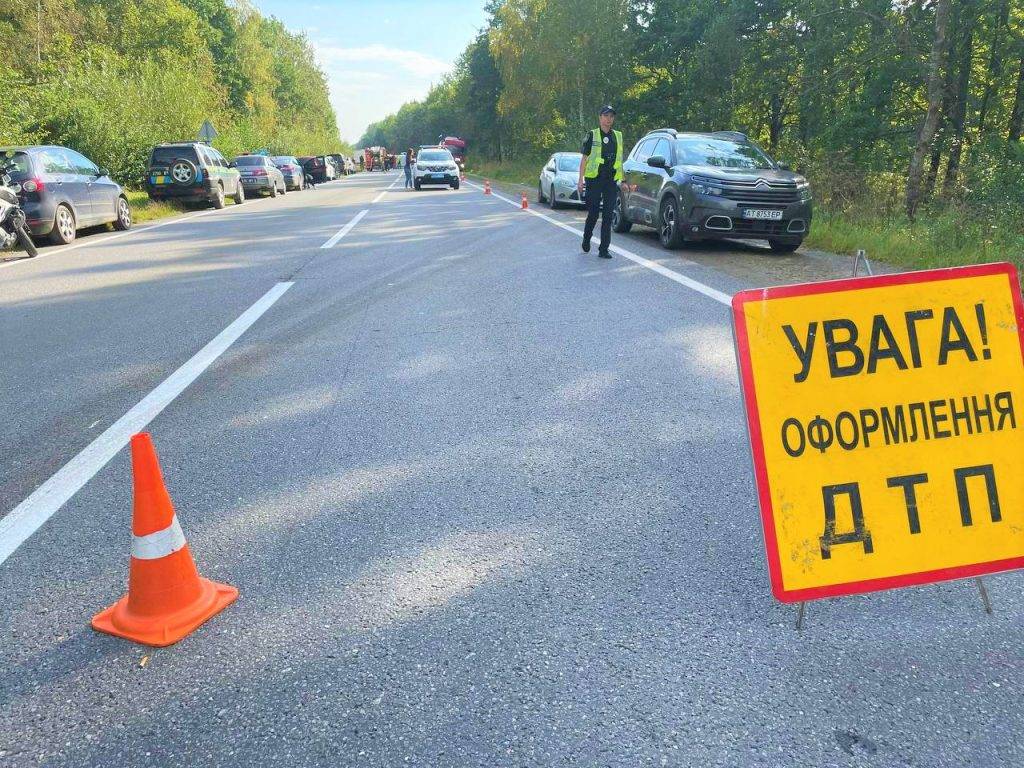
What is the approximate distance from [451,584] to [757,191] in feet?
29.8

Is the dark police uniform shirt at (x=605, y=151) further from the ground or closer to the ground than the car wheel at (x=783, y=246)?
further from the ground

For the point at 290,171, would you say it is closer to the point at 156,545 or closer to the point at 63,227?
the point at 63,227

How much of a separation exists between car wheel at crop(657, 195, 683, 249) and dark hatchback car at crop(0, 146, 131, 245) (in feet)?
34.2

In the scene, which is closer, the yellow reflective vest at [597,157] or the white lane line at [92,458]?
the white lane line at [92,458]

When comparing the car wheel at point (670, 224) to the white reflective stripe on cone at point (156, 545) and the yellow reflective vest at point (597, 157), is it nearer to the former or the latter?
the yellow reflective vest at point (597, 157)

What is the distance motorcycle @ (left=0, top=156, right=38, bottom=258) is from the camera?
11172mm

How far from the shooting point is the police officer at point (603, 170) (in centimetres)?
991

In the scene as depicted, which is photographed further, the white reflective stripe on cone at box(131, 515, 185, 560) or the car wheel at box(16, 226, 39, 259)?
the car wheel at box(16, 226, 39, 259)

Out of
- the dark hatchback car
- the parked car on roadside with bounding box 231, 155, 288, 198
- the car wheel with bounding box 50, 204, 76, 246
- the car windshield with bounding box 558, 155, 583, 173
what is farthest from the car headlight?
the parked car on roadside with bounding box 231, 155, 288, 198

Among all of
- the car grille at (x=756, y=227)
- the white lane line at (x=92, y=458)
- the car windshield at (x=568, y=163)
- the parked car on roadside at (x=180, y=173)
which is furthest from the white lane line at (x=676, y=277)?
the parked car on roadside at (x=180, y=173)

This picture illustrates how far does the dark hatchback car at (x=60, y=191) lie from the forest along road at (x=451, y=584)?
26.9ft

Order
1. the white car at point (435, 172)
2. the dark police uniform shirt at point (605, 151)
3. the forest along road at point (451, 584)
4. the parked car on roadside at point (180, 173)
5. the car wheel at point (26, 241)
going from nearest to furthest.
A: the forest along road at point (451, 584) < the dark police uniform shirt at point (605, 151) < the car wheel at point (26, 241) < the parked car on roadside at point (180, 173) < the white car at point (435, 172)

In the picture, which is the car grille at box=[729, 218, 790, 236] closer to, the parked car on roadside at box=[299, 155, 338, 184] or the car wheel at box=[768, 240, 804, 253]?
the car wheel at box=[768, 240, 804, 253]

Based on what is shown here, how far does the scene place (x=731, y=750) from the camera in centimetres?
196
